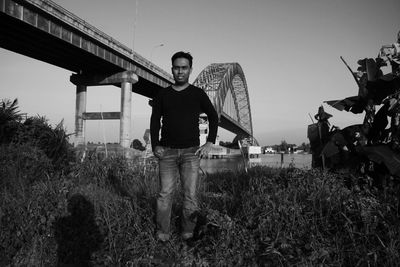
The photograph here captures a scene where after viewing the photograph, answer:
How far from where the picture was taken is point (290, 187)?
3.34 metres

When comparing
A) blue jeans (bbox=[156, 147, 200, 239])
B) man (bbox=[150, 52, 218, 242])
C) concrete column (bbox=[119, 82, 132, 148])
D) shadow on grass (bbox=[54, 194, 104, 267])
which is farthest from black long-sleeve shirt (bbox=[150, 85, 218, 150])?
concrete column (bbox=[119, 82, 132, 148])

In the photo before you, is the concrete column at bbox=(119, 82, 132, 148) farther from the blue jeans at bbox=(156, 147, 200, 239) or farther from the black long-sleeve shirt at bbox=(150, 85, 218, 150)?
the blue jeans at bbox=(156, 147, 200, 239)

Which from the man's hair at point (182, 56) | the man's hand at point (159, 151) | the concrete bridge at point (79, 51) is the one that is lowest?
the man's hand at point (159, 151)

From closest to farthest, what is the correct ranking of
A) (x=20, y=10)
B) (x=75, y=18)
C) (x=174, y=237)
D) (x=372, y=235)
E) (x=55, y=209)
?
(x=372, y=235) → (x=174, y=237) → (x=55, y=209) → (x=20, y=10) → (x=75, y=18)

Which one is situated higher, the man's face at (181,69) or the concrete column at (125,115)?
the concrete column at (125,115)

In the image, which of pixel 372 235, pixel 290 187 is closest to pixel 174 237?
pixel 290 187

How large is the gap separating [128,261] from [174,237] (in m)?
0.63

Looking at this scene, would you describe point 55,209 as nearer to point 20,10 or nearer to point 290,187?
point 290,187

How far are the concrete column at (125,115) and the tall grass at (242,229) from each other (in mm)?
23742

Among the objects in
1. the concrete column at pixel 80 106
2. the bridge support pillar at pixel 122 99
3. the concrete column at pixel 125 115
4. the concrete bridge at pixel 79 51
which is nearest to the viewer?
the concrete bridge at pixel 79 51

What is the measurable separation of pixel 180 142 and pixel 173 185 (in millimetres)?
442

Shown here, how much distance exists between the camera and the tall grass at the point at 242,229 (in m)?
2.54

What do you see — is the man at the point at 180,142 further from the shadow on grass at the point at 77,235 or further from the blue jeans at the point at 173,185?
the shadow on grass at the point at 77,235

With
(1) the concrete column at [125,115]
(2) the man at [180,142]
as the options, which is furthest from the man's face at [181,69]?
(1) the concrete column at [125,115]
